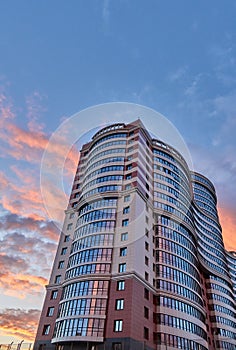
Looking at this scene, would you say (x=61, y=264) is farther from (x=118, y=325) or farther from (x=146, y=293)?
(x=118, y=325)

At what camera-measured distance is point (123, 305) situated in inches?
1764

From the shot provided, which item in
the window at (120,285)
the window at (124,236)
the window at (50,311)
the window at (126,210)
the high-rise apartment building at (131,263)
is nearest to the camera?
the high-rise apartment building at (131,263)

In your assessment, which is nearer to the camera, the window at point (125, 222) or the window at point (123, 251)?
the window at point (123, 251)

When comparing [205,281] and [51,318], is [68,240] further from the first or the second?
[205,281]

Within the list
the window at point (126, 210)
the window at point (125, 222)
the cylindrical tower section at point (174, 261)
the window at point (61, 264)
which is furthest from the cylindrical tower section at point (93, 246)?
the cylindrical tower section at point (174, 261)

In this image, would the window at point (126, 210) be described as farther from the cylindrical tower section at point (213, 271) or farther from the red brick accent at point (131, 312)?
the cylindrical tower section at point (213, 271)

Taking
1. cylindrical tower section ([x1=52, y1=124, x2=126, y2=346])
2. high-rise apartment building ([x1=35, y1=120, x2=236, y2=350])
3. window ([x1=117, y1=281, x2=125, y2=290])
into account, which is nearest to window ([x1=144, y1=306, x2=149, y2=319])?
high-rise apartment building ([x1=35, y1=120, x2=236, y2=350])

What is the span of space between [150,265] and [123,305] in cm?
1111

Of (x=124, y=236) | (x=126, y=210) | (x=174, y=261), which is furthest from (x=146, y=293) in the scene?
(x=126, y=210)

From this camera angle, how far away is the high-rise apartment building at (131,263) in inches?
1790

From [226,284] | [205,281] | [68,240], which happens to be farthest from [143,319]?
[226,284]

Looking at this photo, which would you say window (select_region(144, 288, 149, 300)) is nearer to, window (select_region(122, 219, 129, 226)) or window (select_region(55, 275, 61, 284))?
window (select_region(122, 219, 129, 226))

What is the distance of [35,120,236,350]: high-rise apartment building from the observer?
4547 centimetres

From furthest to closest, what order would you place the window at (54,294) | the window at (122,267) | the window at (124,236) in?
1. the window at (54,294)
2. the window at (124,236)
3. the window at (122,267)
